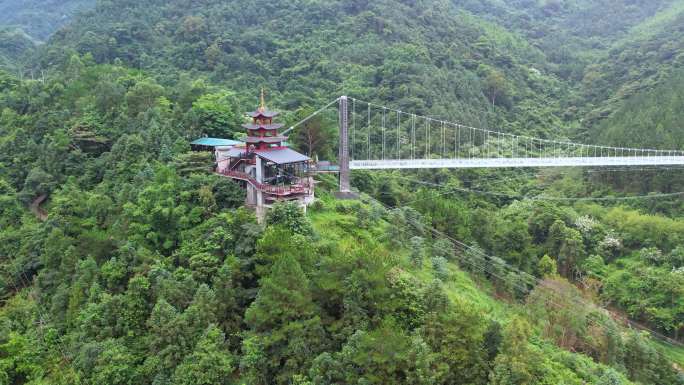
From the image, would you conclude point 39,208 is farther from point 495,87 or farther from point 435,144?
point 495,87

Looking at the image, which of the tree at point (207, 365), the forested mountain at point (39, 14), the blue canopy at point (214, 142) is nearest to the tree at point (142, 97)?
the blue canopy at point (214, 142)

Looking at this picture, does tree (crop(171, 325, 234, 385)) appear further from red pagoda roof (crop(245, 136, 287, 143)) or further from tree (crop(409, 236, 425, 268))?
red pagoda roof (crop(245, 136, 287, 143))

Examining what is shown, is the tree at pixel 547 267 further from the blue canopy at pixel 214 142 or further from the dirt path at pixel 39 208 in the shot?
the dirt path at pixel 39 208

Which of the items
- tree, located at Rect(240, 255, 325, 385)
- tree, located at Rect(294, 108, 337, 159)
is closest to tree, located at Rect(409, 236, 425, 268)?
tree, located at Rect(240, 255, 325, 385)

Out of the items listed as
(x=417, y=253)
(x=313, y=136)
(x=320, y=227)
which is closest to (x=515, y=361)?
(x=417, y=253)

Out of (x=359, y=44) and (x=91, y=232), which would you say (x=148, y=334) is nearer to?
(x=91, y=232)

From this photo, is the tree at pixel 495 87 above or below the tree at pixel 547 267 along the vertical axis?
above
